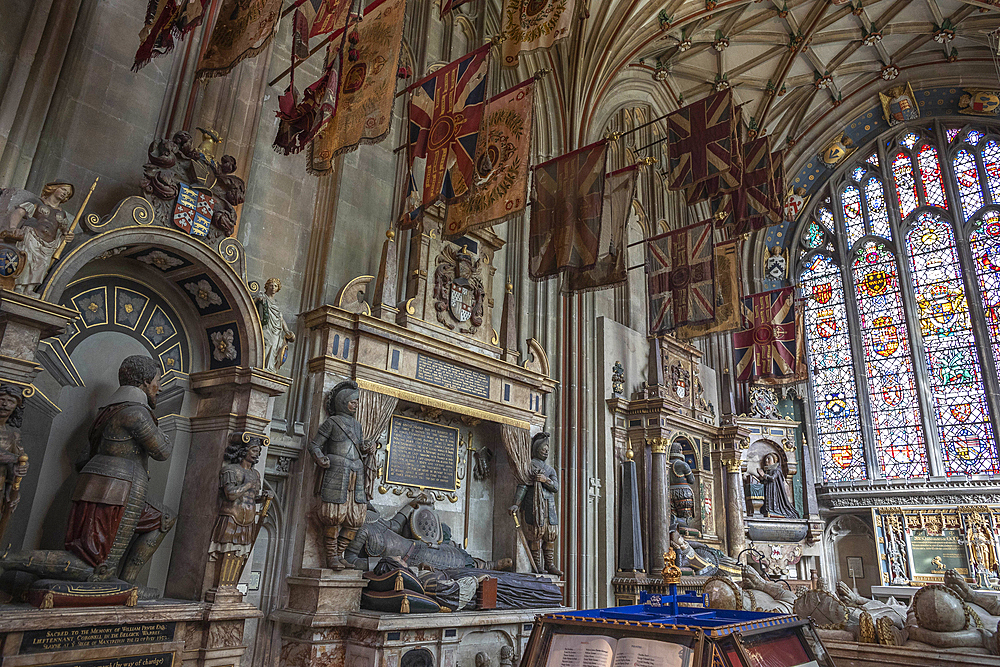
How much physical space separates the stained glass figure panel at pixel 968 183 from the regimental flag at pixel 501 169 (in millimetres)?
16170

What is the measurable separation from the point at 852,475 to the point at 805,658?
1653 centimetres

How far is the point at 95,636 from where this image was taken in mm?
4957

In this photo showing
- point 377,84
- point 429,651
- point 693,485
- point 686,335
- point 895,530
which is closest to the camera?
point 377,84

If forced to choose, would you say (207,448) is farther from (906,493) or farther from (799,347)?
(906,493)

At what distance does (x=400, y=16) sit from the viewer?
6.31 meters

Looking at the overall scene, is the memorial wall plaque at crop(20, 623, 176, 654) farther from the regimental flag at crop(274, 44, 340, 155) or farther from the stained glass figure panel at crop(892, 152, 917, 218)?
the stained glass figure panel at crop(892, 152, 917, 218)

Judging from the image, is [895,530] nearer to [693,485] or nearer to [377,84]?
[693,485]

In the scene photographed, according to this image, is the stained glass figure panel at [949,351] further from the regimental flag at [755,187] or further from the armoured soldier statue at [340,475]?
the armoured soldier statue at [340,475]

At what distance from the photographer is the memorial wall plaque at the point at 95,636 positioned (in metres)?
4.67

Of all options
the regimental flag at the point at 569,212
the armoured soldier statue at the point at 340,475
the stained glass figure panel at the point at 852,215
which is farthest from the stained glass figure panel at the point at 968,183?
the armoured soldier statue at the point at 340,475

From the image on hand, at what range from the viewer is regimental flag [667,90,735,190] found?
435 inches

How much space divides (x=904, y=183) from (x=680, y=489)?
503 inches

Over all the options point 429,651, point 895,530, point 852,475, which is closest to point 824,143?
point 852,475

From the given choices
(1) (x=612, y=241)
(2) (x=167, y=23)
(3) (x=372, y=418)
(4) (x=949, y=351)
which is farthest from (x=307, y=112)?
(4) (x=949, y=351)
